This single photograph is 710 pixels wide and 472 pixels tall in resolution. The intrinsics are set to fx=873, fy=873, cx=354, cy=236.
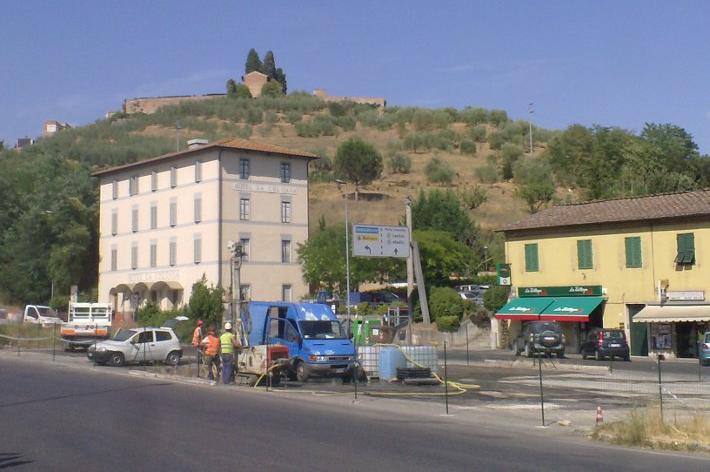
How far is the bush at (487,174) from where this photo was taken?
114m

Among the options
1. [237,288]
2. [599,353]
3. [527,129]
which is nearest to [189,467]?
[237,288]

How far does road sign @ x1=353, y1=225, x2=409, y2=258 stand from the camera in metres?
51.5

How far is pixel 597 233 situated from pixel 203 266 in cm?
2851

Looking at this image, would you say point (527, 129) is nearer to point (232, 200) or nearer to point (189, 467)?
point (232, 200)

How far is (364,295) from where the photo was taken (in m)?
65.2

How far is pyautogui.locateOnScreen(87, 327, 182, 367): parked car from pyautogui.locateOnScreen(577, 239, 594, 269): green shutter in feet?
80.1

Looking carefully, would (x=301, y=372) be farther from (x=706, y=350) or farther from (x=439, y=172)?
(x=439, y=172)

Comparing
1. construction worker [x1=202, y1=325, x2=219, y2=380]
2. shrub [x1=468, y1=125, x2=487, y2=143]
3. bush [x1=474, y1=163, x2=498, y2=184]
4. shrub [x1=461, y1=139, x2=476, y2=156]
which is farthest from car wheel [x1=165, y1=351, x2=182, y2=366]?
shrub [x1=468, y1=125, x2=487, y2=143]

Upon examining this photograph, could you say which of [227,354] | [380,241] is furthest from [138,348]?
[380,241]

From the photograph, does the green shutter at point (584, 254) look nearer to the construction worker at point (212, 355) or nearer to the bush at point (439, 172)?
the construction worker at point (212, 355)

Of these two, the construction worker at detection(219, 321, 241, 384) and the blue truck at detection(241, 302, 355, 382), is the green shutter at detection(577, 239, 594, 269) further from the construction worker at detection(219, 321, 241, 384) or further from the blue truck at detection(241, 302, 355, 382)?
the construction worker at detection(219, 321, 241, 384)

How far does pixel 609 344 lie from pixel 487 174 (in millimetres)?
73251

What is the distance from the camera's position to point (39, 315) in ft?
192

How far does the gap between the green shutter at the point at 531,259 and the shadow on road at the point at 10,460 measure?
42.3 meters
